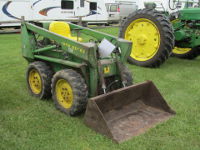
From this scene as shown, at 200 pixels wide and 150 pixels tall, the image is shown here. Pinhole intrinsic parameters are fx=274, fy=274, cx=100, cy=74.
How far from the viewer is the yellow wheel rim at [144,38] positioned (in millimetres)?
6527

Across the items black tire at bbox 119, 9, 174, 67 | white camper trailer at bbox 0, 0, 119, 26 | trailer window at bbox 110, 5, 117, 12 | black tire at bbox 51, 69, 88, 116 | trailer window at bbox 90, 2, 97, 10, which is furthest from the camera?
trailer window at bbox 110, 5, 117, 12

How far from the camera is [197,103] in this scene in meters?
4.39

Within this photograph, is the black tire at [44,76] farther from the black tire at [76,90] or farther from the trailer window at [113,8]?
the trailer window at [113,8]

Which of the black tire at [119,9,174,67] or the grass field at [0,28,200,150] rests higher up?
the black tire at [119,9,174,67]

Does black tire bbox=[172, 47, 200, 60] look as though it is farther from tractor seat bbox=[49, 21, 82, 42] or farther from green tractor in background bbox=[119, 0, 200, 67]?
tractor seat bbox=[49, 21, 82, 42]

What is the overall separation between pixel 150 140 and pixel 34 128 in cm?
143

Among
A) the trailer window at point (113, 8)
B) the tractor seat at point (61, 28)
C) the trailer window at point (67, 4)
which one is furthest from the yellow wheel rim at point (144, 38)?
the trailer window at point (113, 8)

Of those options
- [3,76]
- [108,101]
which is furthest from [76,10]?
[108,101]

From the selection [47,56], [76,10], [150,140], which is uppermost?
[76,10]

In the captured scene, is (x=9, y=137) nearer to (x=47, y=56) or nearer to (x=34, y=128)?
(x=34, y=128)

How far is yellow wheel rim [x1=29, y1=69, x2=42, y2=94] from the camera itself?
4.42 meters

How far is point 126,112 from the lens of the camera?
3.81 metres

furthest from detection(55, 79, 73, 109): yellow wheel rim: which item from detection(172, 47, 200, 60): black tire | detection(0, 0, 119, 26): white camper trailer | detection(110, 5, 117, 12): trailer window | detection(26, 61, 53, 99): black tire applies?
detection(110, 5, 117, 12): trailer window

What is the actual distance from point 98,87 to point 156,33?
316cm
